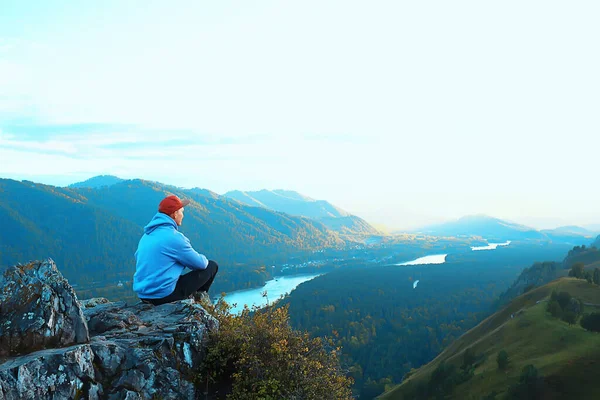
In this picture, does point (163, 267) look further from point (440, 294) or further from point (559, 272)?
point (440, 294)

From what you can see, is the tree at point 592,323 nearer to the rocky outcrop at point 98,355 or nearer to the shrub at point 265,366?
the shrub at point 265,366

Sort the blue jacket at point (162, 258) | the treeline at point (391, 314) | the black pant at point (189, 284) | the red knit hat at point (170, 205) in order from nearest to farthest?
the blue jacket at point (162, 258) < the red knit hat at point (170, 205) < the black pant at point (189, 284) < the treeline at point (391, 314)

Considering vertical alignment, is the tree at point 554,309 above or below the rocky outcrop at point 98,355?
below

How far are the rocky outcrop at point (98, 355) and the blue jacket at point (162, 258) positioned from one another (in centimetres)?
104

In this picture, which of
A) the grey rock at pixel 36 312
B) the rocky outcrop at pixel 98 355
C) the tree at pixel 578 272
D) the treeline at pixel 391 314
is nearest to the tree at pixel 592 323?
the treeline at pixel 391 314

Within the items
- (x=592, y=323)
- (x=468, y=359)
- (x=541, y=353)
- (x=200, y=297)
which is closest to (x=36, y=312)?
(x=200, y=297)

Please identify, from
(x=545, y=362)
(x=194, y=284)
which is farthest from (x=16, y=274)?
(x=545, y=362)

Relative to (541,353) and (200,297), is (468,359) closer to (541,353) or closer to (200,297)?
(541,353)

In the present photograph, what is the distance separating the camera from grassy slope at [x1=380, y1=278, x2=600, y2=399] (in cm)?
4712

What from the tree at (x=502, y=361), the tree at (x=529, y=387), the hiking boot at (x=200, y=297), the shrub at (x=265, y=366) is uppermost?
the hiking boot at (x=200, y=297)

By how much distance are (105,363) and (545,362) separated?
61811 mm

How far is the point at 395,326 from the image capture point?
436 feet

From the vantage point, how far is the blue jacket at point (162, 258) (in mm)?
10039

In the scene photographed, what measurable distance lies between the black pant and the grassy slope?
50.4 m
